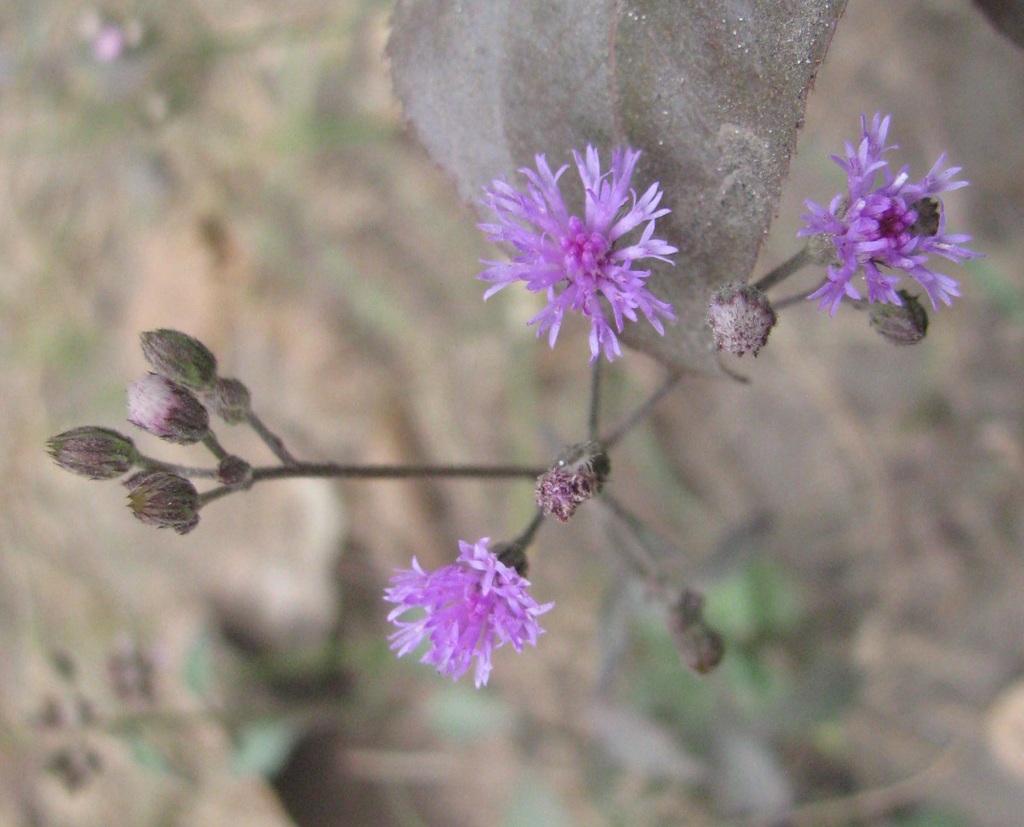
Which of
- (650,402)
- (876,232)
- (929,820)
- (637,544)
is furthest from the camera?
(929,820)

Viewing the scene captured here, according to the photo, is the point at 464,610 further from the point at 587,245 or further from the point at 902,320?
the point at 902,320

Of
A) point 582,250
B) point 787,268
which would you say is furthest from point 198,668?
point 787,268

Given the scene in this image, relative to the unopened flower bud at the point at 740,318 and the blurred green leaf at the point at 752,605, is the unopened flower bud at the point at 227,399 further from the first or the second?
the blurred green leaf at the point at 752,605

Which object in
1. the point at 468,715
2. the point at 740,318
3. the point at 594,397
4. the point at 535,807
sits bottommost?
the point at 740,318

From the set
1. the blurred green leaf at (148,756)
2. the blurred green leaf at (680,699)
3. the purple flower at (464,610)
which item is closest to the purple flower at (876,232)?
the purple flower at (464,610)

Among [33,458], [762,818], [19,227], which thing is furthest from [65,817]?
[762,818]

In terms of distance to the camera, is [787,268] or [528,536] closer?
[787,268]
